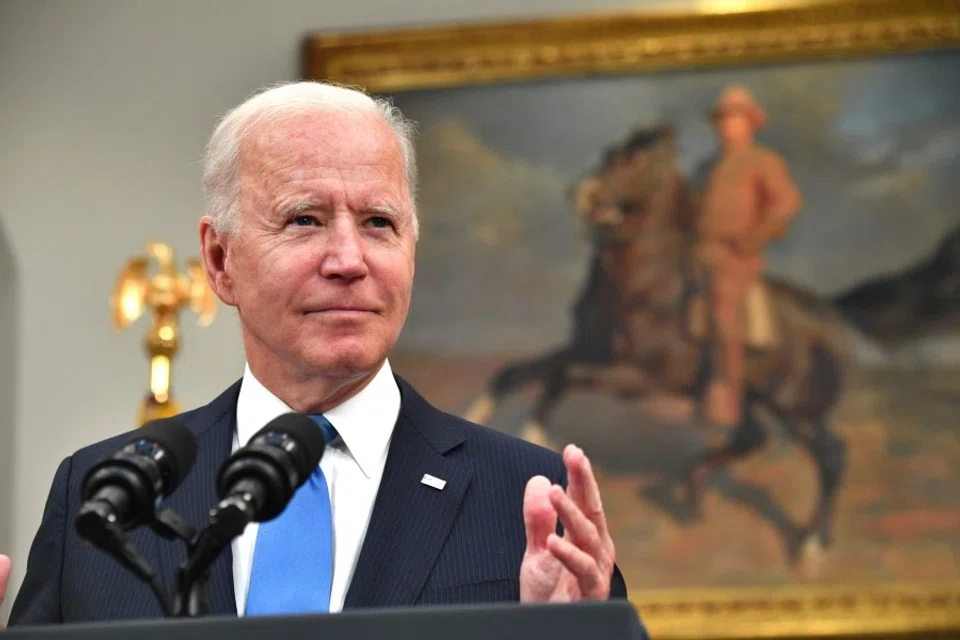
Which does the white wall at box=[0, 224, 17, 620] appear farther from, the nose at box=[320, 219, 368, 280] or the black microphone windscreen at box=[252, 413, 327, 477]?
the black microphone windscreen at box=[252, 413, 327, 477]

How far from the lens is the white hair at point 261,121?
3014 millimetres

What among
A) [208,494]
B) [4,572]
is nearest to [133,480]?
[4,572]

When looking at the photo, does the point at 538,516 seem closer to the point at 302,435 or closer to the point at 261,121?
the point at 302,435

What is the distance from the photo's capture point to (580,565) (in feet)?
7.46

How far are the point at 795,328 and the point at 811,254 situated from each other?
0.37m

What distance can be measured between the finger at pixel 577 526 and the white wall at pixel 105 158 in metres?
5.34

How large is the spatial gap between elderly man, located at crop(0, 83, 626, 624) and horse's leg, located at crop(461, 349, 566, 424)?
13.6 feet

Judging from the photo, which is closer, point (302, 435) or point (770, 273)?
point (302, 435)

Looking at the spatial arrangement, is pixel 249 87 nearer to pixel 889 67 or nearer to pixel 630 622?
pixel 889 67

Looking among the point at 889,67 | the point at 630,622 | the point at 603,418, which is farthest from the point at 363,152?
the point at 889,67

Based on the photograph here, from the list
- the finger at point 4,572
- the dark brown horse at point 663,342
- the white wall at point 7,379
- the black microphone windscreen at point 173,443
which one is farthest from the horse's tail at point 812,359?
the black microphone windscreen at point 173,443

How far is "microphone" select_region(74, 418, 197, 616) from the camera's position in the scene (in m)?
1.93

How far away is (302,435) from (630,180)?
5510mm

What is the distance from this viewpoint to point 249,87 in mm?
7812
